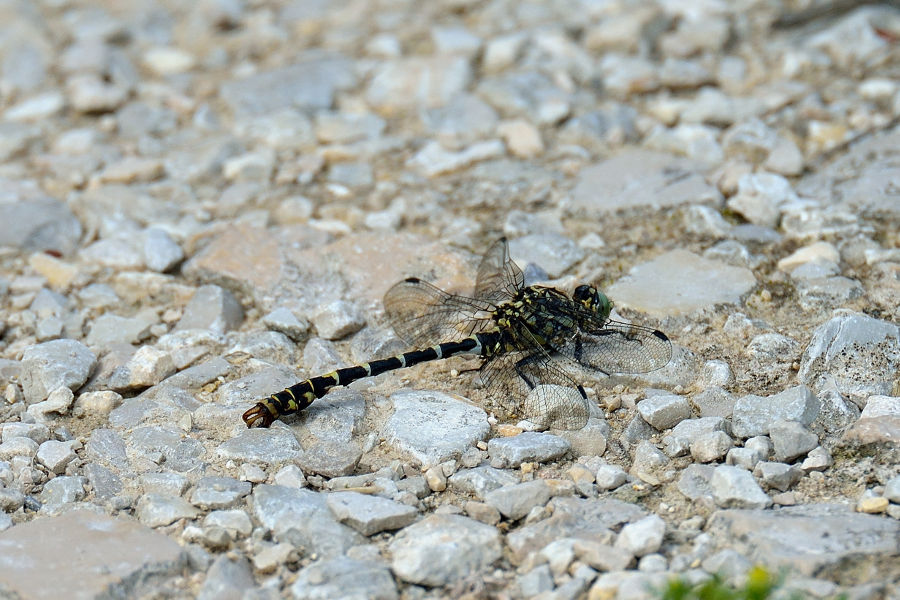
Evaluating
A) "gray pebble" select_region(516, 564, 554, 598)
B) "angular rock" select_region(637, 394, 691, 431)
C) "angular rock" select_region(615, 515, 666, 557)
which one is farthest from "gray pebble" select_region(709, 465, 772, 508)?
"gray pebble" select_region(516, 564, 554, 598)

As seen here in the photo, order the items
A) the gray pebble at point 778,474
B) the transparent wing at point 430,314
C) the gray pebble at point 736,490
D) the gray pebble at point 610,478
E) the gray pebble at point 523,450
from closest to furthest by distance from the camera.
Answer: the gray pebble at point 736,490 → the gray pebble at point 778,474 → the gray pebble at point 610,478 → the gray pebble at point 523,450 → the transparent wing at point 430,314

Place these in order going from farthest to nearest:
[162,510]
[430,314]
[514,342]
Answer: [430,314] → [514,342] → [162,510]

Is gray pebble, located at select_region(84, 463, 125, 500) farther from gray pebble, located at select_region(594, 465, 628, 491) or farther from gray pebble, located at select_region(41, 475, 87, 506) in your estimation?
gray pebble, located at select_region(594, 465, 628, 491)

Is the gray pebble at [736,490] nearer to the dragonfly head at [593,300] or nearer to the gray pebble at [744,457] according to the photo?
the gray pebble at [744,457]

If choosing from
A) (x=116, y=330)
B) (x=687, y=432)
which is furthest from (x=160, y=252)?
(x=687, y=432)

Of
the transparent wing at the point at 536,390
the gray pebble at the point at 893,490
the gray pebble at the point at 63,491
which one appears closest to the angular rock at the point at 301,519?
the gray pebble at the point at 63,491

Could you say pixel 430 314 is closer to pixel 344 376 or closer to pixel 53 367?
pixel 344 376

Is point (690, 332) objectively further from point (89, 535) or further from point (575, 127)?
point (89, 535)

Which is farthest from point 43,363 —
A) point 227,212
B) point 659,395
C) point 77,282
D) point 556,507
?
point 659,395
